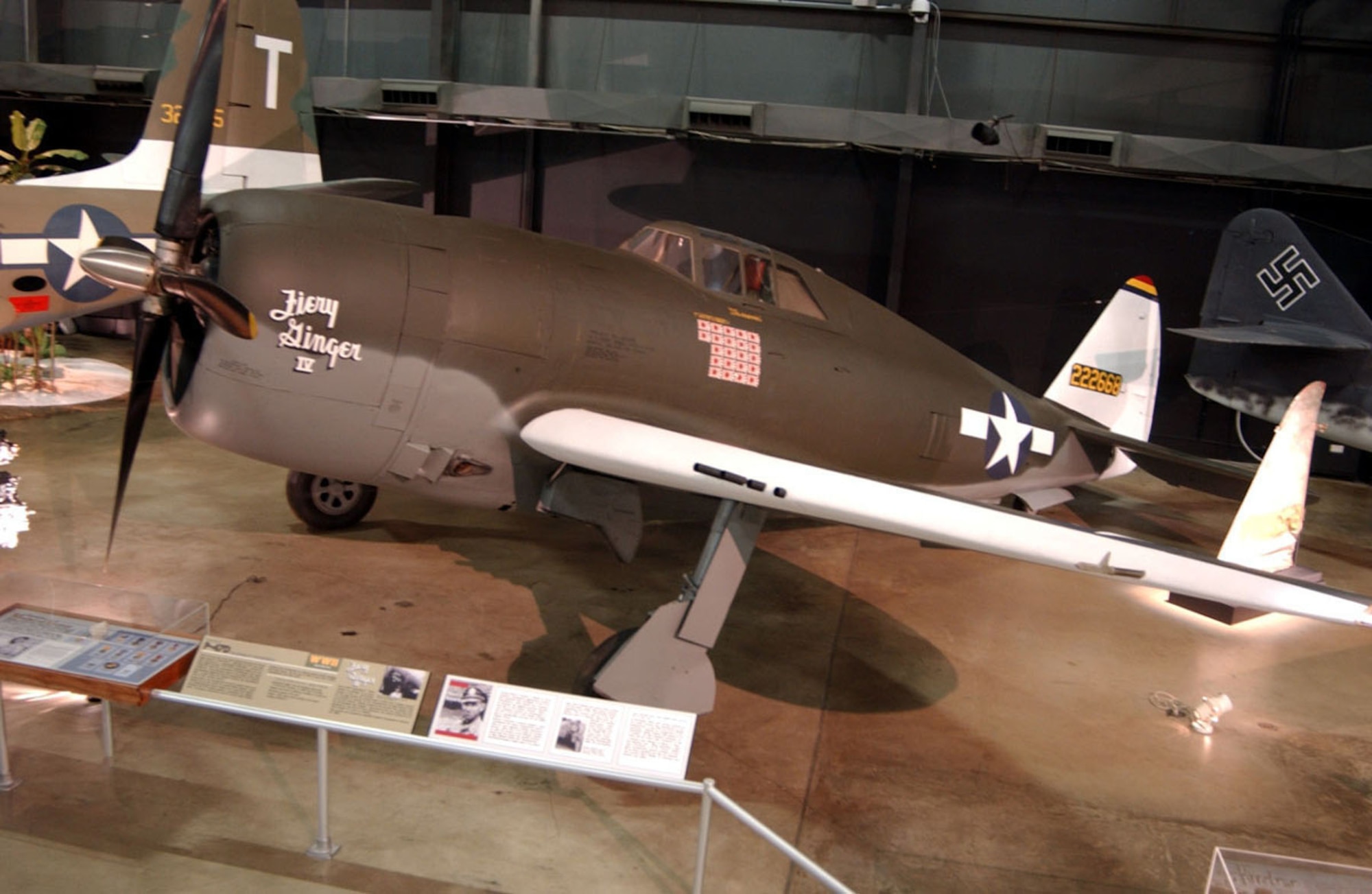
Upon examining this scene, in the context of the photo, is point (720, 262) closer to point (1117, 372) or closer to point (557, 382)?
point (557, 382)

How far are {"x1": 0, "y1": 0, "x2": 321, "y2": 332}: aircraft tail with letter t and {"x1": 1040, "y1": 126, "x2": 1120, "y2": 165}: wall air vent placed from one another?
7696 mm

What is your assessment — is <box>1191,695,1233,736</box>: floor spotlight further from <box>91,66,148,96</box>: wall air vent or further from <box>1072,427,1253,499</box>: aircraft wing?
<box>91,66,148,96</box>: wall air vent

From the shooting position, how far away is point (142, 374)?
16.5ft

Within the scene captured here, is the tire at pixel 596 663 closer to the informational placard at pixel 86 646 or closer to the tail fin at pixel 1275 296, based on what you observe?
the informational placard at pixel 86 646

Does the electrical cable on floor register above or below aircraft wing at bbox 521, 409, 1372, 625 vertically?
below

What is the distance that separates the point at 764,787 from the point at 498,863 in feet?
4.41

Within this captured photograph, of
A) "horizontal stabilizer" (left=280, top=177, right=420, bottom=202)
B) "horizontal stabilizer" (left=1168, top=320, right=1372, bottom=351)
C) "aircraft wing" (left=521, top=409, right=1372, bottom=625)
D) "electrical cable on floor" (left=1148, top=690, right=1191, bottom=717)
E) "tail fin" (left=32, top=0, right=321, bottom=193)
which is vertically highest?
"tail fin" (left=32, top=0, right=321, bottom=193)

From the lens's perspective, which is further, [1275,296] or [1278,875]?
[1275,296]

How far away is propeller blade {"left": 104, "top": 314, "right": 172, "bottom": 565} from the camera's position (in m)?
4.86

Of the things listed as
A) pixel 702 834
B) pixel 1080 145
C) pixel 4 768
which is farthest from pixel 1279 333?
pixel 4 768

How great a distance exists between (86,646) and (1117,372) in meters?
7.75

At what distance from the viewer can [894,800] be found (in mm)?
4773

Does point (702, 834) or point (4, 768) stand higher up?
point (702, 834)

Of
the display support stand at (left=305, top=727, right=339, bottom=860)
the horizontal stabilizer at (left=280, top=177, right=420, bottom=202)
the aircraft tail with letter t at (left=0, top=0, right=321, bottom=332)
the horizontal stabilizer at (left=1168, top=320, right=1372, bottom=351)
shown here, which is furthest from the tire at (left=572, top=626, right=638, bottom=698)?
the horizontal stabilizer at (left=1168, top=320, right=1372, bottom=351)
